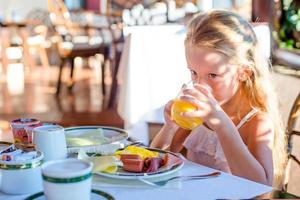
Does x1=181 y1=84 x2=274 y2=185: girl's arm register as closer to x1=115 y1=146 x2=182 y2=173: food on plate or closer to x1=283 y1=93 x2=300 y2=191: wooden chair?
x1=115 y1=146 x2=182 y2=173: food on plate

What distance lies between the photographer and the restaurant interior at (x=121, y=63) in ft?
7.59

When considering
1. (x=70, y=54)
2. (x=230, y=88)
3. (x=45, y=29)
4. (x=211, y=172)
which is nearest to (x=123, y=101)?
(x=230, y=88)

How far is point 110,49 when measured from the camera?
215 inches

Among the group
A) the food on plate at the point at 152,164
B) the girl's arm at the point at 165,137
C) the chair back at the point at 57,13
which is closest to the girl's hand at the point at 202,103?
the food on plate at the point at 152,164

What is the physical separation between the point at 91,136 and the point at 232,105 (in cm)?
40

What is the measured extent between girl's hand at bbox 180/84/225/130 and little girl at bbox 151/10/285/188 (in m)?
0.03

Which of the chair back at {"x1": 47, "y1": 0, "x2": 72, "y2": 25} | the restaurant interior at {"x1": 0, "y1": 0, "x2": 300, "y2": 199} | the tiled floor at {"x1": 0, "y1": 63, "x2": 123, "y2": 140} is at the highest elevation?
the chair back at {"x1": 47, "y1": 0, "x2": 72, "y2": 25}

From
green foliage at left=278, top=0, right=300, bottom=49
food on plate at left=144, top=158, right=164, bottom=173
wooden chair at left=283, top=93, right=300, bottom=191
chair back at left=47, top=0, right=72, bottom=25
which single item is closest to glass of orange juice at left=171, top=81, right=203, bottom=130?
food on plate at left=144, top=158, right=164, bottom=173

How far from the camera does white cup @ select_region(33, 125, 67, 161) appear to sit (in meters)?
0.94

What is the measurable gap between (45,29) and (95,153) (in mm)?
7413

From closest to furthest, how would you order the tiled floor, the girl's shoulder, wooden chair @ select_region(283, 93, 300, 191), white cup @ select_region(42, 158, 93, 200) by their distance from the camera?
white cup @ select_region(42, 158, 93, 200) < the girl's shoulder < wooden chair @ select_region(283, 93, 300, 191) < the tiled floor

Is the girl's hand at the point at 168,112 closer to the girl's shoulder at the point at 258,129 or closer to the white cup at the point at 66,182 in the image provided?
the girl's shoulder at the point at 258,129

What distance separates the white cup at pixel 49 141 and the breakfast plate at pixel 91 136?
12 cm

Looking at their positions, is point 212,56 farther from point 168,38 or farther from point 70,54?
point 70,54
